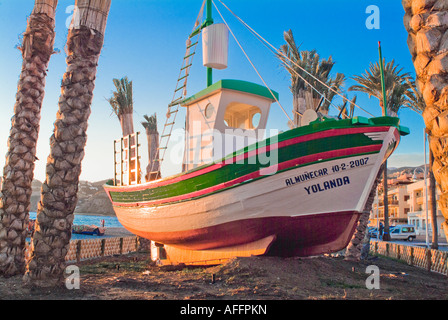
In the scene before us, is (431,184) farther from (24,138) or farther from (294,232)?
(24,138)

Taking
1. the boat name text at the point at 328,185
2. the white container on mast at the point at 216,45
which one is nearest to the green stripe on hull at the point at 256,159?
the boat name text at the point at 328,185

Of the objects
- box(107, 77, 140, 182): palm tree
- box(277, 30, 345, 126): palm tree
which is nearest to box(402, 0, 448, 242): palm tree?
box(277, 30, 345, 126): palm tree

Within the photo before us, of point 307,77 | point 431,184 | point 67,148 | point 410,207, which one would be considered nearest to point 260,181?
point 67,148

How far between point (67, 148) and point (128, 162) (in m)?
6.86

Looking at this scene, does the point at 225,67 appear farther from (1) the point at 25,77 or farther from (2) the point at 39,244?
(2) the point at 39,244

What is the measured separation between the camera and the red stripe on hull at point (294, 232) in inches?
371

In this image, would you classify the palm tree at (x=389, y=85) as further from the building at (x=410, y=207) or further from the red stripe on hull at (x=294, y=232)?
the building at (x=410, y=207)

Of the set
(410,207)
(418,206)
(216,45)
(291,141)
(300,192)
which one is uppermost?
(216,45)

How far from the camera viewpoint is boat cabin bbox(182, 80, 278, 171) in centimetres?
1207

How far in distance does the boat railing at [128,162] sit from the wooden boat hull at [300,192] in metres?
4.06

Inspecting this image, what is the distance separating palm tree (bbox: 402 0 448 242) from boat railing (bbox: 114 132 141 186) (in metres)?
11.2

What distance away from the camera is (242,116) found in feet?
45.1

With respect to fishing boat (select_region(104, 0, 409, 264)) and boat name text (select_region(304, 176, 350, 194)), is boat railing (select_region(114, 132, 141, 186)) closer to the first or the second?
fishing boat (select_region(104, 0, 409, 264))
